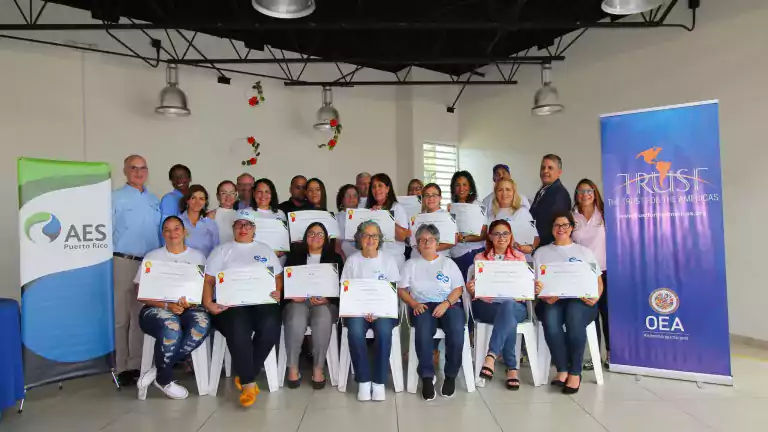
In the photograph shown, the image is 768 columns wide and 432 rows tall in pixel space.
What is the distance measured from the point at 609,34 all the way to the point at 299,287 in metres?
5.43

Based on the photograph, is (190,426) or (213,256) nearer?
(190,426)

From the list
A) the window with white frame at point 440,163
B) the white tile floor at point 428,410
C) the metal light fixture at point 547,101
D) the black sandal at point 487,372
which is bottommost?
the white tile floor at point 428,410

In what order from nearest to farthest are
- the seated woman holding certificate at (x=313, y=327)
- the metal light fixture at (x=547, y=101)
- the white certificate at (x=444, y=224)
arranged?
1. the seated woman holding certificate at (x=313, y=327)
2. the white certificate at (x=444, y=224)
3. the metal light fixture at (x=547, y=101)

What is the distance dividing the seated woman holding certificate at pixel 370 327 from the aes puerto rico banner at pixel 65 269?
5.69 feet

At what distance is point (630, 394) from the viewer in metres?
3.38

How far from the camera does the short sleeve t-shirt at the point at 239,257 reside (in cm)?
360

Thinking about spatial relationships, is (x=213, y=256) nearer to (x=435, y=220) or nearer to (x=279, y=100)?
(x=435, y=220)

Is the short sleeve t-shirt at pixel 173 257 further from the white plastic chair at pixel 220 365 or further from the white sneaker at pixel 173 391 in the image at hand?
the white sneaker at pixel 173 391

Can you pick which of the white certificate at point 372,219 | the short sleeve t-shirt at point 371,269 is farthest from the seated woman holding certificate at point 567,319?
the white certificate at point 372,219

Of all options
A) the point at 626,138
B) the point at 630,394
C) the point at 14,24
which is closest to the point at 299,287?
the point at 630,394

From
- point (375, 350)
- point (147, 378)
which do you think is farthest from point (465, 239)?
point (147, 378)

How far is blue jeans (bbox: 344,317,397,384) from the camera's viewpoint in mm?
3363

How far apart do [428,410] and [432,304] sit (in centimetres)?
70

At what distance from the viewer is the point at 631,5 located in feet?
12.1
